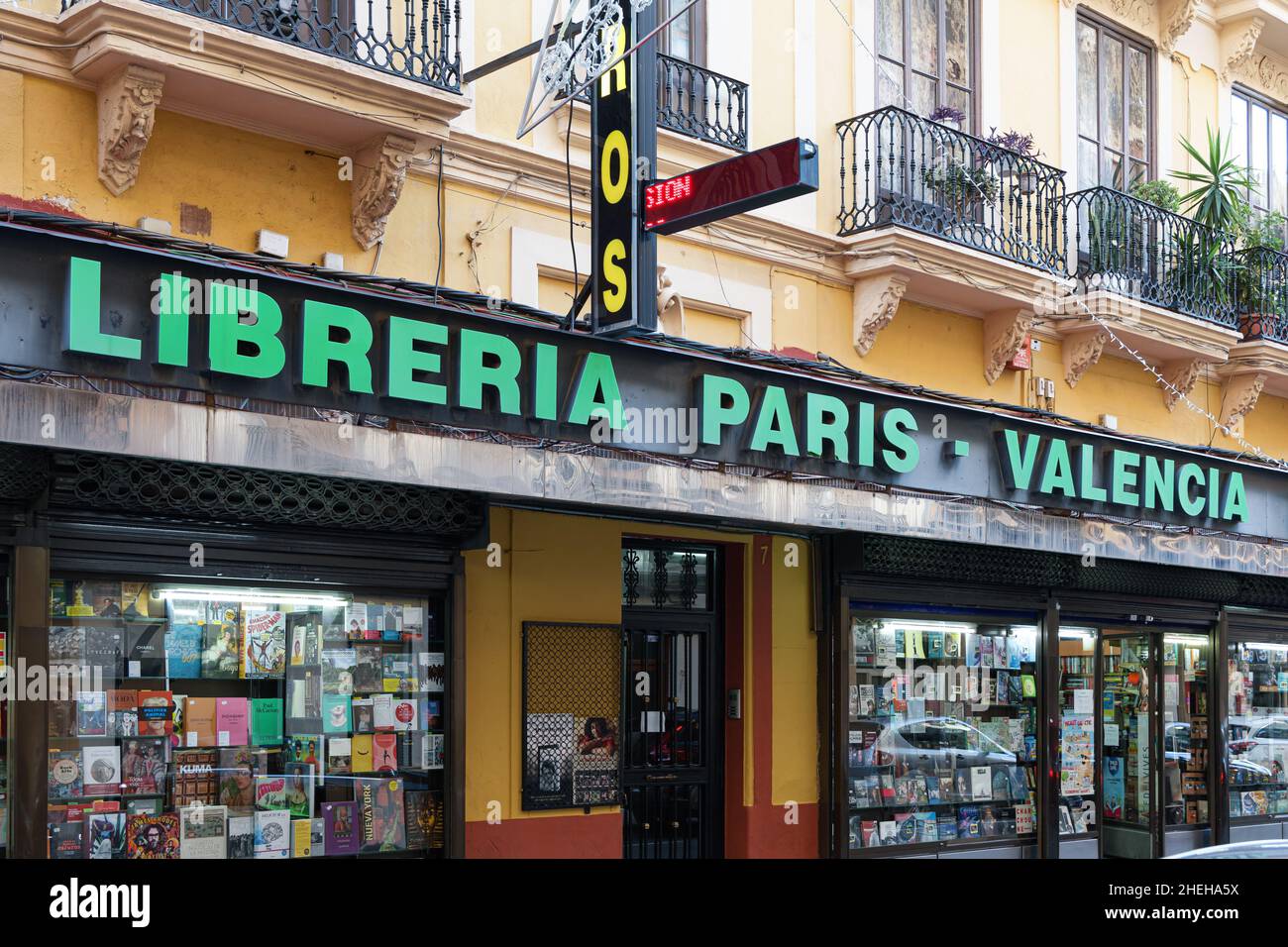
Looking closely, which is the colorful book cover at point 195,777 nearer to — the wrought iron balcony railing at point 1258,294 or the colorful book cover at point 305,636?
the colorful book cover at point 305,636

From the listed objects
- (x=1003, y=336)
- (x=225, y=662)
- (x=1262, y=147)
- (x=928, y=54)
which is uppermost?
(x=1262, y=147)

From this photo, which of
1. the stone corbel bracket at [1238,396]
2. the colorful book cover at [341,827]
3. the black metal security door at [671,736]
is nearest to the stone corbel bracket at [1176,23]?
the stone corbel bracket at [1238,396]

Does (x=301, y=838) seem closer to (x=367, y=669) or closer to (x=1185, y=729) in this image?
(x=367, y=669)

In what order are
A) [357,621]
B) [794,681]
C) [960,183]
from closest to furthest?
[357,621] < [794,681] < [960,183]

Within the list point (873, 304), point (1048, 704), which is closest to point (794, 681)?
point (1048, 704)

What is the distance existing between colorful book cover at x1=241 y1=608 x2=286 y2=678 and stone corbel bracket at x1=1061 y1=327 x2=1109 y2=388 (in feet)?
29.0

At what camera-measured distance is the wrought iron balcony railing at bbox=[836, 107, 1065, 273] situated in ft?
40.5

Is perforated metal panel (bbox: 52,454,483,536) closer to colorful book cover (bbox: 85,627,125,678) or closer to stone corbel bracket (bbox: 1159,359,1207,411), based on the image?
colorful book cover (bbox: 85,627,125,678)

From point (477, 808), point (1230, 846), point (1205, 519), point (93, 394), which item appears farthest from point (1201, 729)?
point (93, 394)

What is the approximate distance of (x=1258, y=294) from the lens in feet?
52.0

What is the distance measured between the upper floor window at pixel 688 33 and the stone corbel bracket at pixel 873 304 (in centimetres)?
240

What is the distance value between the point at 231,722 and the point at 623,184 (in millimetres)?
4077

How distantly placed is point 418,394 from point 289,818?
3143mm
